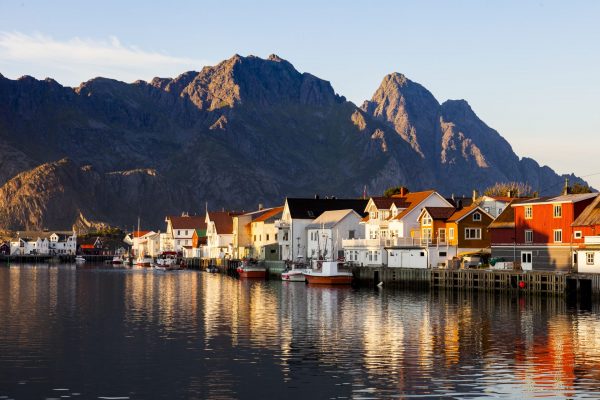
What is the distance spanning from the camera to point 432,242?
113 metres

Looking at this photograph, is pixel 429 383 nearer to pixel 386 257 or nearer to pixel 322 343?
pixel 322 343

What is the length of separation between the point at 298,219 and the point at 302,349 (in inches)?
3931

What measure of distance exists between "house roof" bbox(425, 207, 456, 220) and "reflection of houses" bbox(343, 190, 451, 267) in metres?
3.44

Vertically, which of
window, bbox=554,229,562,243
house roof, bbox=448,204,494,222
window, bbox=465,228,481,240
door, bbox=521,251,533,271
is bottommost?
door, bbox=521,251,533,271

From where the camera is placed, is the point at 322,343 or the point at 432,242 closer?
the point at 322,343

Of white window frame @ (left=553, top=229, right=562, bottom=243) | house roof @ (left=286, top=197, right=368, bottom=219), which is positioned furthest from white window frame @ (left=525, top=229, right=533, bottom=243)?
house roof @ (left=286, top=197, right=368, bottom=219)

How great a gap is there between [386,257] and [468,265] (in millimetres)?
15464

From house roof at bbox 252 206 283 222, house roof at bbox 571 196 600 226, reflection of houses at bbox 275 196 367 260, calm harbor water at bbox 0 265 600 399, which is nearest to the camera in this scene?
calm harbor water at bbox 0 265 600 399

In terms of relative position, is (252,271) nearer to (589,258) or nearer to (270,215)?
(270,215)

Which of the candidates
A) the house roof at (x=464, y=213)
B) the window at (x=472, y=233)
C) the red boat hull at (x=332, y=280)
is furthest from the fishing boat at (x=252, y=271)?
the window at (x=472, y=233)

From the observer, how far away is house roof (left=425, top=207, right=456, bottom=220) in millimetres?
114250

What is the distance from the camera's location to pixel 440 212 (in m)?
116

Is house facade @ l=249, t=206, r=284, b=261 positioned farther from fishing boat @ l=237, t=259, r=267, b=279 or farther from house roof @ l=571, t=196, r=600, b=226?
house roof @ l=571, t=196, r=600, b=226

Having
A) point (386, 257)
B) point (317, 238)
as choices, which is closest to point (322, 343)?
point (386, 257)
